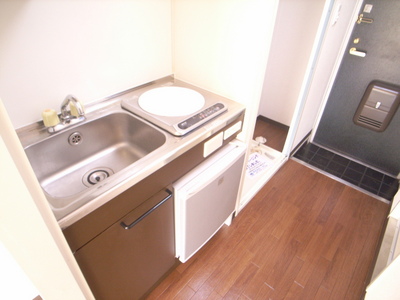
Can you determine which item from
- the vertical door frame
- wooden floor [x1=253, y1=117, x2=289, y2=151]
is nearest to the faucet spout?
wooden floor [x1=253, y1=117, x2=289, y2=151]

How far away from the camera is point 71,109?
1096 millimetres

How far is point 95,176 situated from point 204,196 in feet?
1.68

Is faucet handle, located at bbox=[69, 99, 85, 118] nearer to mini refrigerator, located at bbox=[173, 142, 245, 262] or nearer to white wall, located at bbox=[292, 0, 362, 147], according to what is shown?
mini refrigerator, located at bbox=[173, 142, 245, 262]

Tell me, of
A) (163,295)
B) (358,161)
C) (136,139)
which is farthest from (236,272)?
(358,161)

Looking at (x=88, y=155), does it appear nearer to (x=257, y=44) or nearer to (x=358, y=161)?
(x=257, y=44)

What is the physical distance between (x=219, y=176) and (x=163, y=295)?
0.79 m

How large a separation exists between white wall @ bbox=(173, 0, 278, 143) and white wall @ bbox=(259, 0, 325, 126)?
1.41m

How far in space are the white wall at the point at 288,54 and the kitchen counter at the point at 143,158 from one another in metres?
1.54

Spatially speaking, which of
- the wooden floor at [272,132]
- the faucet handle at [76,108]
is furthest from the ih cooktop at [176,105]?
the wooden floor at [272,132]

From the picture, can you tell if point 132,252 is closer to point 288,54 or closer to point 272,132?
point 272,132

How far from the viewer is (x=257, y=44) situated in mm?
1146

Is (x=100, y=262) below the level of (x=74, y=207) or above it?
below

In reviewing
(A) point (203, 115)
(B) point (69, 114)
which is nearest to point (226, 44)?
(A) point (203, 115)

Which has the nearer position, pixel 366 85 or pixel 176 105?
pixel 176 105
